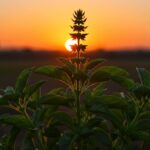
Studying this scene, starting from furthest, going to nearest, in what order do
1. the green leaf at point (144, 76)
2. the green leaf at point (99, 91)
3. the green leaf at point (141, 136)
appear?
the green leaf at point (99, 91) → the green leaf at point (144, 76) → the green leaf at point (141, 136)

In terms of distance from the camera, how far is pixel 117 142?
3203 mm

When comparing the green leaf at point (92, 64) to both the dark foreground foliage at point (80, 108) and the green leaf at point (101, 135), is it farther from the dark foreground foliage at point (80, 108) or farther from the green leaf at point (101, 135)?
the green leaf at point (101, 135)

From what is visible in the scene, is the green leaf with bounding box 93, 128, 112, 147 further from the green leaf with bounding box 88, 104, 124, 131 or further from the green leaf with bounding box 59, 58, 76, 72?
the green leaf with bounding box 59, 58, 76, 72

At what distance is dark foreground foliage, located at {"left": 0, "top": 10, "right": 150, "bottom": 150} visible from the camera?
305cm

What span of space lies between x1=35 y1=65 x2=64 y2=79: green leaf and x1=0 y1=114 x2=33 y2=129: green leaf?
227 mm

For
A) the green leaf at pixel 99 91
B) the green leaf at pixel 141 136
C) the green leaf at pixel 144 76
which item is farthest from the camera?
the green leaf at pixel 99 91

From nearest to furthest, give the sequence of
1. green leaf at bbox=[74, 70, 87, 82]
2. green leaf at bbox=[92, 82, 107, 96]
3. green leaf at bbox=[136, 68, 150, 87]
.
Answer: green leaf at bbox=[74, 70, 87, 82] < green leaf at bbox=[136, 68, 150, 87] < green leaf at bbox=[92, 82, 107, 96]

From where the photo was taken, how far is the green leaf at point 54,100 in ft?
10.1

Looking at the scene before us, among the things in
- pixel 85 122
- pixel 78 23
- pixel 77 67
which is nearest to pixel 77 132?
pixel 85 122

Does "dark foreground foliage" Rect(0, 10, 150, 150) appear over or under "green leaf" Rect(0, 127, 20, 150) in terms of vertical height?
over

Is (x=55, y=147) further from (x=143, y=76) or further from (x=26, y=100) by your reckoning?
(x=143, y=76)

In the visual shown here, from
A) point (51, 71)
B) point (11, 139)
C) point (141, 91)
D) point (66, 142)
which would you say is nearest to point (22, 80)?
point (51, 71)

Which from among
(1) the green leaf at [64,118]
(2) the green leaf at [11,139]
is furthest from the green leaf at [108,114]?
(2) the green leaf at [11,139]

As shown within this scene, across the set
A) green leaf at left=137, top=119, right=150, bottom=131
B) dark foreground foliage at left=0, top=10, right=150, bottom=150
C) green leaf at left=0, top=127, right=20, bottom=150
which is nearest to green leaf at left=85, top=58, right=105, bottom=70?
dark foreground foliage at left=0, top=10, right=150, bottom=150
